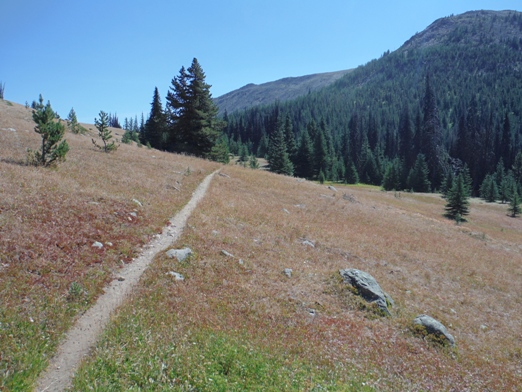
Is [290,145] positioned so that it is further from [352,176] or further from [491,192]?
[491,192]

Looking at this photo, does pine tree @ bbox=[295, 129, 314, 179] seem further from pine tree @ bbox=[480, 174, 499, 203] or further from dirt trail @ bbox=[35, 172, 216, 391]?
dirt trail @ bbox=[35, 172, 216, 391]

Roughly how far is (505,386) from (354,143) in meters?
136

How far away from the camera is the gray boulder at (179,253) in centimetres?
1124

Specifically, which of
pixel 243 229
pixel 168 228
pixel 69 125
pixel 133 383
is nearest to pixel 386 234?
pixel 243 229

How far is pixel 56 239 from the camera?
387 inches

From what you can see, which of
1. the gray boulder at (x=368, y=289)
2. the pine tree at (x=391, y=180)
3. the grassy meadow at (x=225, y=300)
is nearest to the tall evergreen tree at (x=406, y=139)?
the pine tree at (x=391, y=180)

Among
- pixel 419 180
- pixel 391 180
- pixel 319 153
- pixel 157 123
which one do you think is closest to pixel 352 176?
pixel 391 180

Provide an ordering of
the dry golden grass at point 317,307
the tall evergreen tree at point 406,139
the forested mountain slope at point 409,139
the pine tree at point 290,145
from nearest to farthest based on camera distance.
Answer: the dry golden grass at point 317,307 → the pine tree at point 290,145 → the forested mountain slope at point 409,139 → the tall evergreen tree at point 406,139

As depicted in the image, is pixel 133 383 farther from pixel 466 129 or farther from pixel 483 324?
pixel 466 129

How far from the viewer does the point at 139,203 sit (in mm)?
15836

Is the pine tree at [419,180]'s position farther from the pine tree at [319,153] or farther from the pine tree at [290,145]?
the pine tree at [290,145]

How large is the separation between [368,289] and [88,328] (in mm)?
9761

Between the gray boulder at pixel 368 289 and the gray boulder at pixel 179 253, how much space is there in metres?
6.46

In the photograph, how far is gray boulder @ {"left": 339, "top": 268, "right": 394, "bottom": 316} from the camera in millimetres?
12156
